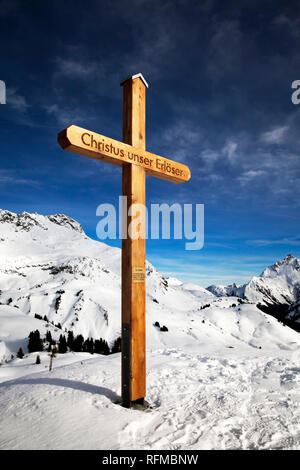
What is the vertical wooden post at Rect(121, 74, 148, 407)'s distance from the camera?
5078 millimetres

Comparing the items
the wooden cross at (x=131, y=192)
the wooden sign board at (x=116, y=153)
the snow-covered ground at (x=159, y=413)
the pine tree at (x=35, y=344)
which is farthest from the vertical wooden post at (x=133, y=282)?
the pine tree at (x=35, y=344)

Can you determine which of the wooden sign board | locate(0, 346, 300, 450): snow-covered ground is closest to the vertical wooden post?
the wooden sign board

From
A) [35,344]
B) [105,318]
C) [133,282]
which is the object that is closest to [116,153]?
[133,282]

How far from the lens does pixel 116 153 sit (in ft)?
17.5

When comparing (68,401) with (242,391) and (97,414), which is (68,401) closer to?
(97,414)

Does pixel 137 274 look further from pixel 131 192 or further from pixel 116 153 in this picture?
pixel 116 153

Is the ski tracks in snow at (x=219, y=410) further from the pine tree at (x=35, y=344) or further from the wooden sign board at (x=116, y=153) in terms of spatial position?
the pine tree at (x=35, y=344)

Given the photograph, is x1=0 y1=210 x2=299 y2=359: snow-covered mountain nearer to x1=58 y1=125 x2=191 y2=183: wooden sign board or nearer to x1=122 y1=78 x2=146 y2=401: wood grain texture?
x1=122 y1=78 x2=146 y2=401: wood grain texture

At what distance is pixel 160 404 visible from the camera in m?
5.10

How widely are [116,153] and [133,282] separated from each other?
264 cm

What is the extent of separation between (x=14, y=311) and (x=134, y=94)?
84.6 metres

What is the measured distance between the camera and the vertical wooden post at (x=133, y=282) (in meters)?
5.08
